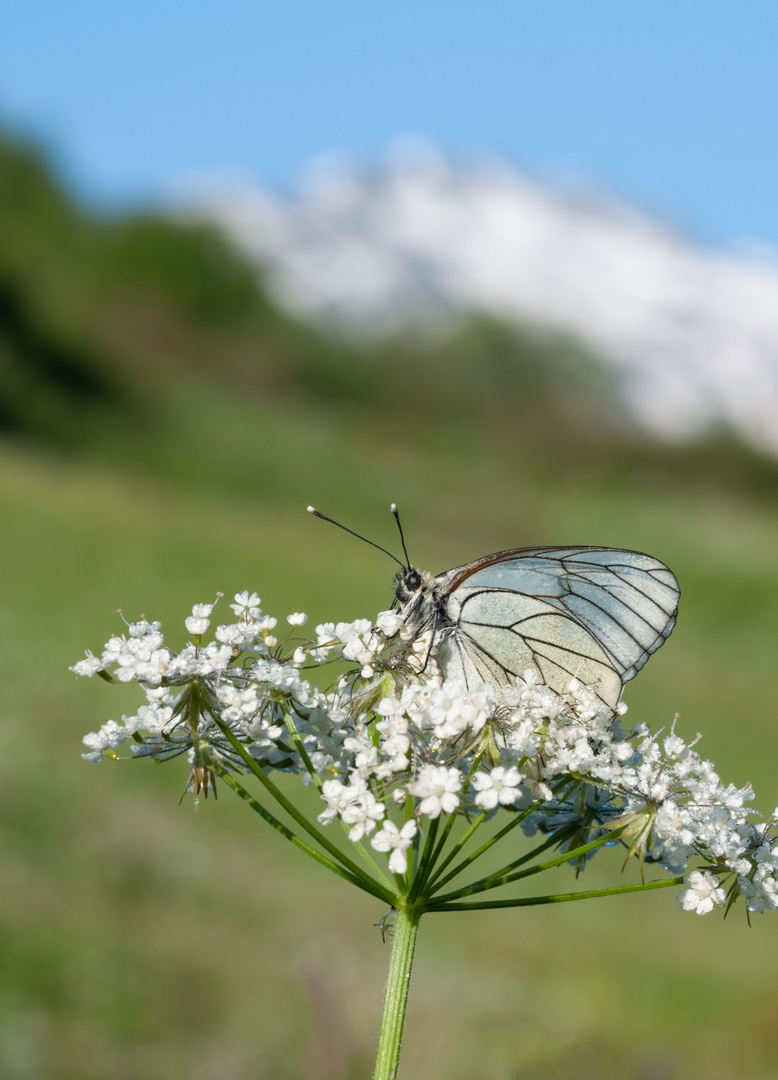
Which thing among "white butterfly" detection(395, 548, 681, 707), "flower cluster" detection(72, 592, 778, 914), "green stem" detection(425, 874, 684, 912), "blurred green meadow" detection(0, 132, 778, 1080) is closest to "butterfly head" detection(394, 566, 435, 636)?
"white butterfly" detection(395, 548, 681, 707)

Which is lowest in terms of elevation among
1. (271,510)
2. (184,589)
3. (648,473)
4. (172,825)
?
(172,825)

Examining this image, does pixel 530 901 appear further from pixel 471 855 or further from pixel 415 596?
pixel 415 596

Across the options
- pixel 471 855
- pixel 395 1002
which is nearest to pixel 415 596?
pixel 471 855

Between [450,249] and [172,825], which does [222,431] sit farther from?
[450,249]

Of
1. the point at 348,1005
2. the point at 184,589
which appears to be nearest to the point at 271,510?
the point at 184,589

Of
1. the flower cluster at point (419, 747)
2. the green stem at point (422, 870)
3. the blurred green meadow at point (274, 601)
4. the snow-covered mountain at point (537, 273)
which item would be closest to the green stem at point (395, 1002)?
the green stem at point (422, 870)

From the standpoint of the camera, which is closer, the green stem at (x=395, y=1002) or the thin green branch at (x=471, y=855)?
the green stem at (x=395, y=1002)

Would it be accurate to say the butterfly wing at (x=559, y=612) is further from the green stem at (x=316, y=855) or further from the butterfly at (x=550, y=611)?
the green stem at (x=316, y=855)
